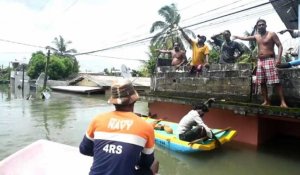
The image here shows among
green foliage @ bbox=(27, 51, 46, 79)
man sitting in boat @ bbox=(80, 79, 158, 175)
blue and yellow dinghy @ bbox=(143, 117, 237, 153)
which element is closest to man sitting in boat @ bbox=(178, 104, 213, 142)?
blue and yellow dinghy @ bbox=(143, 117, 237, 153)

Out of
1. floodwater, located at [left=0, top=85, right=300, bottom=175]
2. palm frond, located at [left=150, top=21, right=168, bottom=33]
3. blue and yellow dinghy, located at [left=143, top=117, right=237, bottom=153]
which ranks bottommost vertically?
floodwater, located at [left=0, top=85, right=300, bottom=175]

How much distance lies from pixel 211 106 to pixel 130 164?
23.0 ft

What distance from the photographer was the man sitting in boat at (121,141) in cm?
254

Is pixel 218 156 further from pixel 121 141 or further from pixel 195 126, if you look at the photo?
pixel 121 141

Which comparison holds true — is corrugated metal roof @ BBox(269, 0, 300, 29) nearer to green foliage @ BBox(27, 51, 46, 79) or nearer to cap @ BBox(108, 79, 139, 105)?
cap @ BBox(108, 79, 139, 105)

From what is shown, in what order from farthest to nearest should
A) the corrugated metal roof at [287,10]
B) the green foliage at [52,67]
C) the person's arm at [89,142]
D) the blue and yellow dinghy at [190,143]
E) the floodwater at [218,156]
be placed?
the green foliage at [52,67] < the corrugated metal roof at [287,10] < the blue and yellow dinghy at [190,143] < the floodwater at [218,156] < the person's arm at [89,142]

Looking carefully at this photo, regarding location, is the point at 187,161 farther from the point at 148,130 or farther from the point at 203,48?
the point at 148,130

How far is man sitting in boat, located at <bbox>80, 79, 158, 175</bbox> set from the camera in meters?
2.54

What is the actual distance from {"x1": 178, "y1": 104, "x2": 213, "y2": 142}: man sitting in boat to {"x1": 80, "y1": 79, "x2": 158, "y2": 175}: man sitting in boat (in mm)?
5201

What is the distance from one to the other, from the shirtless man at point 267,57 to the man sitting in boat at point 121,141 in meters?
5.76

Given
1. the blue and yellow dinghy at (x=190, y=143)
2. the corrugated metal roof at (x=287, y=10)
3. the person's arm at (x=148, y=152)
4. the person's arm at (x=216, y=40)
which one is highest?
the corrugated metal roof at (x=287, y=10)

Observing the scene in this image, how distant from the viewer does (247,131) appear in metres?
8.95

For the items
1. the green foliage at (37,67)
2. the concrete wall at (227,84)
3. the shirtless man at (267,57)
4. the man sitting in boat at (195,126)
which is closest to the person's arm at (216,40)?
the concrete wall at (227,84)

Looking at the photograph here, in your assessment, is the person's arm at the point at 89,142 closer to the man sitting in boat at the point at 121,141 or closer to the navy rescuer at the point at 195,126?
the man sitting in boat at the point at 121,141
